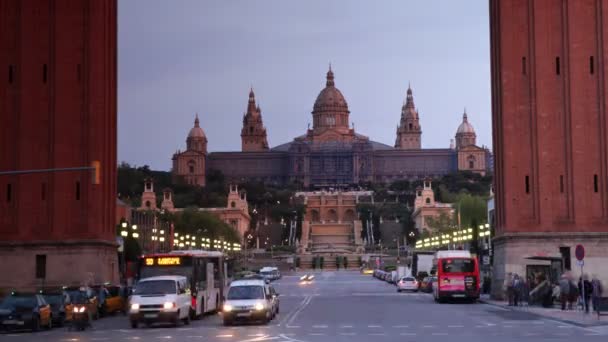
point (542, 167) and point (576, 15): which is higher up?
point (576, 15)

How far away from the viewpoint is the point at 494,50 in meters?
61.2

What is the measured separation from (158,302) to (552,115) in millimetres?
24875

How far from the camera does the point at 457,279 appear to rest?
58.8m

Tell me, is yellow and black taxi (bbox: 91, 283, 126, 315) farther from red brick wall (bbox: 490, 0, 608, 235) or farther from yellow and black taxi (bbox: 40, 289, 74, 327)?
red brick wall (bbox: 490, 0, 608, 235)

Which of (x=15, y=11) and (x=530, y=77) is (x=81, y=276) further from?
(x=530, y=77)

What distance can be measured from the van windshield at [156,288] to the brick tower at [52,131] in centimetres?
1725

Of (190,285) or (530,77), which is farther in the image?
(530,77)

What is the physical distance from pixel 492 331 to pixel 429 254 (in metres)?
56.4

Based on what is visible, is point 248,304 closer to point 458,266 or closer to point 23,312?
point 23,312

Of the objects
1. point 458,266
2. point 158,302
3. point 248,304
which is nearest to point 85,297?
point 158,302

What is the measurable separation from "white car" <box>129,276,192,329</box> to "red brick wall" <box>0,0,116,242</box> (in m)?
17.8

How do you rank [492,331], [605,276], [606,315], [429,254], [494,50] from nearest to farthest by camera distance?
1. [492,331]
2. [606,315]
3. [605,276]
4. [494,50]
5. [429,254]

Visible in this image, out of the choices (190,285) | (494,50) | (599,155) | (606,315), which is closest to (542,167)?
(599,155)

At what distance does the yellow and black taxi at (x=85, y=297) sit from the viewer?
43.3 m
